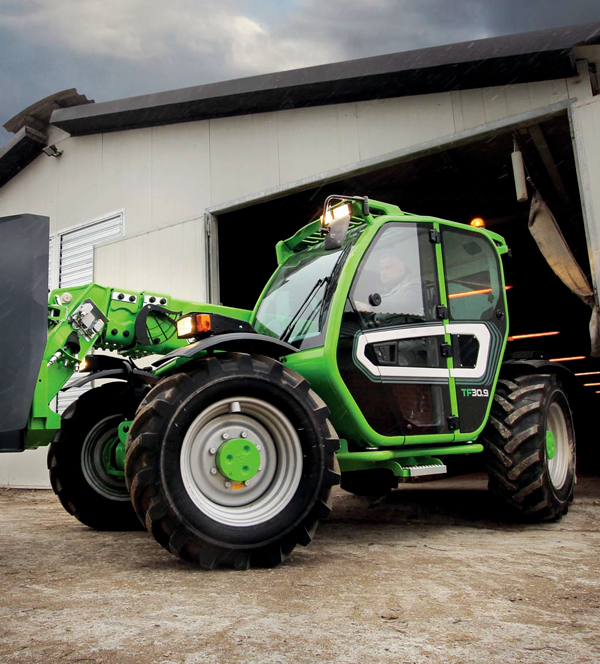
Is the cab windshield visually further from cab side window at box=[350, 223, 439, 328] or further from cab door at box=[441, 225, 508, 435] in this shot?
cab door at box=[441, 225, 508, 435]

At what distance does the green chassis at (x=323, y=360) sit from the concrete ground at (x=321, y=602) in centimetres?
59

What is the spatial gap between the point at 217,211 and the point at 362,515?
4.69 meters

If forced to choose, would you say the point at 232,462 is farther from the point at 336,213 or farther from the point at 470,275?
the point at 470,275

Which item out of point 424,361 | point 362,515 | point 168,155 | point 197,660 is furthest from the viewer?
point 168,155

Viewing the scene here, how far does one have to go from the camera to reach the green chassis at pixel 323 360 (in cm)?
403

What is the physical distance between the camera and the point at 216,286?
810 centimetres

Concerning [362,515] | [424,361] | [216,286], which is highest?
[216,286]

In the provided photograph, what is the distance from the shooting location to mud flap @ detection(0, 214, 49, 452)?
11.3 ft

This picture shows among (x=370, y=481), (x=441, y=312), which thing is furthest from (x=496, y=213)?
(x=441, y=312)

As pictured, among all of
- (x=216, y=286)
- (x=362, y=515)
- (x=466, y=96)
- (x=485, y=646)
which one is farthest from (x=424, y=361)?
(x=216, y=286)

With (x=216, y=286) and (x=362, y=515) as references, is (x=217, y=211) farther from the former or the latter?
(x=362, y=515)

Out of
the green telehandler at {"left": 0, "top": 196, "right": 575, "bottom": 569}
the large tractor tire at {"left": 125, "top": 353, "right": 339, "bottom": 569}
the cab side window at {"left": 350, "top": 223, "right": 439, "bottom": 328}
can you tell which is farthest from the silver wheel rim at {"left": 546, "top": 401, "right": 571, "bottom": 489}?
the large tractor tire at {"left": 125, "top": 353, "right": 339, "bottom": 569}

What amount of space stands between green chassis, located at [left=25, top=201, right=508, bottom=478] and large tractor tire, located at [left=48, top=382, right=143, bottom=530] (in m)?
0.13

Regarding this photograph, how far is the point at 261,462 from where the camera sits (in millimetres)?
3496
